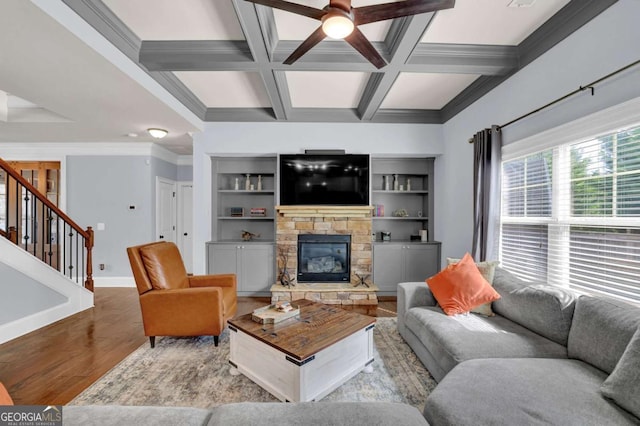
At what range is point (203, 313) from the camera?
8.36ft

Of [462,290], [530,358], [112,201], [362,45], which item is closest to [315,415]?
[530,358]

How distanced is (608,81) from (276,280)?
407 cm

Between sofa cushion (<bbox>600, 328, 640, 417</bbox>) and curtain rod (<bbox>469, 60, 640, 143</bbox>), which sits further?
curtain rod (<bbox>469, 60, 640, 143</bbox>)

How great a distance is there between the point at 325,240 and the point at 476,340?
2.65m

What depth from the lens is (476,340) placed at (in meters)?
1.87

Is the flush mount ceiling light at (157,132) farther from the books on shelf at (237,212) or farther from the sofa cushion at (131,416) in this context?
the sofa cushion at (131,416)

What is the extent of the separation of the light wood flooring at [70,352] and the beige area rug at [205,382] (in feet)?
0.58

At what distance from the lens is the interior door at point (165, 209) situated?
17.4ft

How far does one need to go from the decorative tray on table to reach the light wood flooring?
135 cm

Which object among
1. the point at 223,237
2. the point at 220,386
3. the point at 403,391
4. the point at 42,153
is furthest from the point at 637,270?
the point at 42,153

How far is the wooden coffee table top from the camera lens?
71.9 inches

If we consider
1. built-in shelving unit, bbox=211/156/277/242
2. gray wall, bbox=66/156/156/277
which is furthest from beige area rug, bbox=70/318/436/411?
gray wall, bbox=66/156/156/277

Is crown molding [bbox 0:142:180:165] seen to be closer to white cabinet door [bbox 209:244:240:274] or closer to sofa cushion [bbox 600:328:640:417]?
white cabinet door [bbox 209:244:240:274]

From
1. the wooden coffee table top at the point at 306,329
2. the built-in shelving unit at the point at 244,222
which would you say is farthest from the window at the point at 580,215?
the built-in shelving unit at the point at 244,222
